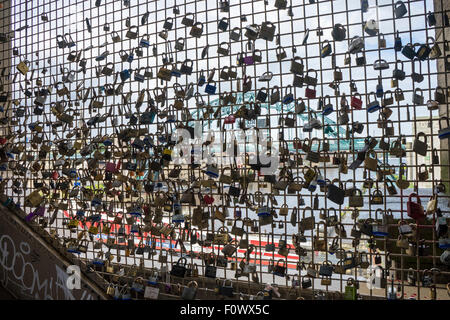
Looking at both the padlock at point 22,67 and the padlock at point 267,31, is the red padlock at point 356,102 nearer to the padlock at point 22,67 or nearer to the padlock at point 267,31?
the padlock at point 267,31

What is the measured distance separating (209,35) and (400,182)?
172cm

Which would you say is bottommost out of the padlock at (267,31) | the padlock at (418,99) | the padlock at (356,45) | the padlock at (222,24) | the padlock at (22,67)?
the padlock at (418,99)

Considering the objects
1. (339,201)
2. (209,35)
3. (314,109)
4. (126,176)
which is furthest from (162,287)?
(209,35)

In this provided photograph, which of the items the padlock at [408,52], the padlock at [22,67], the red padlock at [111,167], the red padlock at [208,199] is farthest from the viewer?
the padlock at [22,67]

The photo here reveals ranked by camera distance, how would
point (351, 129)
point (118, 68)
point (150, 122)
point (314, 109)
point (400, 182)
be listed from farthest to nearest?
point (118, 68), point (150, 122), point (314, 109), point (351, 129), point (400, 182)

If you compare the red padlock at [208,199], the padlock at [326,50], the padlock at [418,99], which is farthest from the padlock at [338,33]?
the red padlock at [208,199]

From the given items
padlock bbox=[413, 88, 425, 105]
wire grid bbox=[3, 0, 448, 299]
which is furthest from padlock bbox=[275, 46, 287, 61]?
padlock bbox=[413, 88, 425, 105]

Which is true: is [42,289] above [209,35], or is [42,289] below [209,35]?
below

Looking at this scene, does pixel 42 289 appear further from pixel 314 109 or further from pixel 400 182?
pixel 400 182

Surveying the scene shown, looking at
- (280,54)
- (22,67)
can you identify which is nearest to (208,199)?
(280,54)

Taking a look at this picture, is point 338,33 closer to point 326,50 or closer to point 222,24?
point 326,50

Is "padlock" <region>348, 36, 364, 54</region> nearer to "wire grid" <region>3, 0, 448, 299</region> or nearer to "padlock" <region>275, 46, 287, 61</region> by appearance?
"wire grid" <region>3, 0, 448, 299</region>

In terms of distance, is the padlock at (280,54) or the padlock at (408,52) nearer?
the padlock at (408,52)

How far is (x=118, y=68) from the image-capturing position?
3084mm
